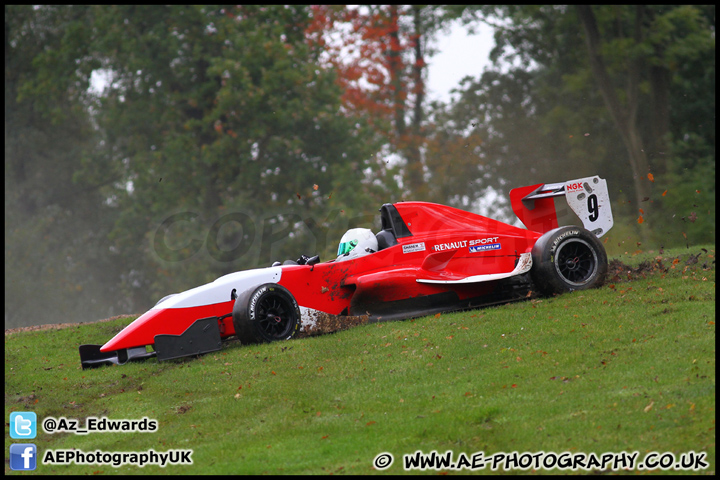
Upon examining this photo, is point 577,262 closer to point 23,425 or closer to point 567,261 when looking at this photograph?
point 567,261

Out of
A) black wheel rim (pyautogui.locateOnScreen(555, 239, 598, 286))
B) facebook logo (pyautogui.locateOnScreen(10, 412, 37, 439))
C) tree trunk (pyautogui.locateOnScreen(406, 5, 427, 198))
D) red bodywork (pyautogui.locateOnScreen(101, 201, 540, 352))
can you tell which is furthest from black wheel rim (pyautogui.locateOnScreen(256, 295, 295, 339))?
tree trunk (pyautogui.locateOnScreen(406, 5, 427, 198))

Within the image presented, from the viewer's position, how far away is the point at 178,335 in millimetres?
10047

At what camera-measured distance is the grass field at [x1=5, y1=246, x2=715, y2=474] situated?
20.0ft

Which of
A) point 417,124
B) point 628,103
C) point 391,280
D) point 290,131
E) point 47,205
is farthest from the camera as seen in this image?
point 47,205

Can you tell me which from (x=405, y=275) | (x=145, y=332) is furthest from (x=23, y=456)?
(x=405, y=275)

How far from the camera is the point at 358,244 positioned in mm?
11578

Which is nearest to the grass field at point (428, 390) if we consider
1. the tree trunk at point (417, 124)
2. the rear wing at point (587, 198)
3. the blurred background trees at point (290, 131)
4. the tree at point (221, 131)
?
the rear wing at point (587, 198)

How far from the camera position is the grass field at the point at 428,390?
611cm

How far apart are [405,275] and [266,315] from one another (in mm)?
2106

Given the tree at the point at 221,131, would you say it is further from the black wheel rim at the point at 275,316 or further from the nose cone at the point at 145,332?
the nose cone at the point at 145,332

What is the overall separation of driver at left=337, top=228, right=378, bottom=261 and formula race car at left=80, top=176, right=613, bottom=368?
2cm

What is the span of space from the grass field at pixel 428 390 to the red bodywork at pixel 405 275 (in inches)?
16.9

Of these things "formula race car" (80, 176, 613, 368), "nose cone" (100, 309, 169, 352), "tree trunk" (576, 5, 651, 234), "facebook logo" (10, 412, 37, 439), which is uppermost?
"tree trunk" (576, 5, 651, 234)

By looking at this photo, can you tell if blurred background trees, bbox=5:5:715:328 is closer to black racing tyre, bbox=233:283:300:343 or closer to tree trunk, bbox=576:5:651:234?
tree trunk, bbox=576:5:651:234
